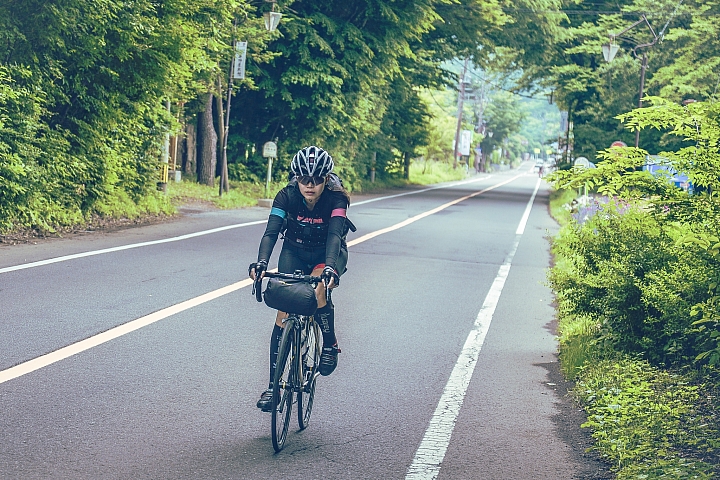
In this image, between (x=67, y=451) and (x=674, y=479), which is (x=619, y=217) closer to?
(x=674, y=479)

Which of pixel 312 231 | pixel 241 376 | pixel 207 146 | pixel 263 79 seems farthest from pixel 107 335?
pixel 263 79

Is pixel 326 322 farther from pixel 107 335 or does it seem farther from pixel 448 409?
pixel 107 335

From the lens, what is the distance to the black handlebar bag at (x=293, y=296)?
5168mm

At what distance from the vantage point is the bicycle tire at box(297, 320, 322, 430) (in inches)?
221

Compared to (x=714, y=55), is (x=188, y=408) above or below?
below

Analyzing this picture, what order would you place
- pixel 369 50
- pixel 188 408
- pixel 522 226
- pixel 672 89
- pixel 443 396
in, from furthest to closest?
pixel 672 89, pixel 369 50, pixel 522 226, pixel 443 396, pixel 188 408

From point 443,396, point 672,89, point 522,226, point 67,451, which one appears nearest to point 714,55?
point 672,89

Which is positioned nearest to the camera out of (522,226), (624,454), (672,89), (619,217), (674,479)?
(674,479)

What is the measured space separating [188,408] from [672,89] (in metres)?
34.8

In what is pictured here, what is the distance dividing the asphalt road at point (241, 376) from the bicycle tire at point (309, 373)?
11 centimetres

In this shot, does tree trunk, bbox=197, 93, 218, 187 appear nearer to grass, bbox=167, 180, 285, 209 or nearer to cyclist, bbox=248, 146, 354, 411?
grass, bbox=167, 180, 285, 209

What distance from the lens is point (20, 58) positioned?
609 inches

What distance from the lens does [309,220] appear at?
5645mm

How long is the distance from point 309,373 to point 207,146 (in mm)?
25437
